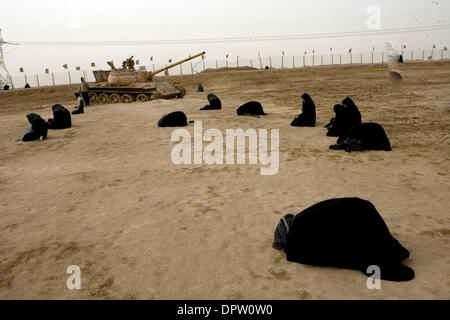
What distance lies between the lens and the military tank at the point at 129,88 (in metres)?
21.2

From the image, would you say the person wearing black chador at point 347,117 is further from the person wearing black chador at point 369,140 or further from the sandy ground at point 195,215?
the person wearing black chador at point 369,140

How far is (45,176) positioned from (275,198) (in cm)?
500

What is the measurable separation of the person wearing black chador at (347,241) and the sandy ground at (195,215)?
0.11 m

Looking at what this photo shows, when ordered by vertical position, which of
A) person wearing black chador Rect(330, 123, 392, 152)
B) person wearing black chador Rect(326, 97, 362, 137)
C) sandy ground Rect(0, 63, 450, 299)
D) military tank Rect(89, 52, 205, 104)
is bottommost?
sandy ground Rect(0, 63, 450, 299)

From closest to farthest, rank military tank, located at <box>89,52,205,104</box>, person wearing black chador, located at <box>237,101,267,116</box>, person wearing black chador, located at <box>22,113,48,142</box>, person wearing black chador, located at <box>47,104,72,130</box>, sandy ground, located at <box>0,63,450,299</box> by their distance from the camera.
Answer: sandy ground, located at <box>0,63,450,299</box>
person wearing black chador, located at <box>22,113,48,142</box>
person wearing black chador, located at <box>47,104,72,130</box>
person wearing black chador, located at <box>237,101,267,116</box>
military tank, located at <box>89,52,205,104</box>

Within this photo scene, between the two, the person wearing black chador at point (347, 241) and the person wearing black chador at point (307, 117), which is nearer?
the person wearing black chador at point (347, 241)

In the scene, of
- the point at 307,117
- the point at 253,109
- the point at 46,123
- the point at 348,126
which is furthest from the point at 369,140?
the point at 46,123

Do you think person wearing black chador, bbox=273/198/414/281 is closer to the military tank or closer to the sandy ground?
the sandy ground

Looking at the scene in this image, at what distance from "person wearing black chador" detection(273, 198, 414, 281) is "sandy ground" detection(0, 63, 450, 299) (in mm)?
111

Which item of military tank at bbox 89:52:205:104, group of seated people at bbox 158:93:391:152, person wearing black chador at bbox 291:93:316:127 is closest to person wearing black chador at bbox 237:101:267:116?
group of seated people at bbox 158:93:391:152

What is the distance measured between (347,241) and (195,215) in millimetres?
2178

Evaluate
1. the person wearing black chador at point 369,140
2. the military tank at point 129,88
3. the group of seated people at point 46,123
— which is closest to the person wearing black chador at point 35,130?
the group of seated people at point 46,123

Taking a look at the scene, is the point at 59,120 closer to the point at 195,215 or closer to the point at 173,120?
the point at 173,120

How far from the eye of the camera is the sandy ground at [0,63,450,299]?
3.03 metres
